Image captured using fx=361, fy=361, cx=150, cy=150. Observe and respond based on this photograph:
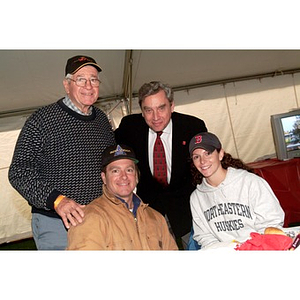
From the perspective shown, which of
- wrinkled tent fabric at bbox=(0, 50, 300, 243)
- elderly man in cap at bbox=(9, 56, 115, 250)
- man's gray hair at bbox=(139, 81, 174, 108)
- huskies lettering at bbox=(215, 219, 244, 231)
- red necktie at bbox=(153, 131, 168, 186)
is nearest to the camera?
elderly man in cap at bbox=(9, 56, 115, 250)

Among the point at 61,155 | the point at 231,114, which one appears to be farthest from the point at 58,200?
the point at 231,114

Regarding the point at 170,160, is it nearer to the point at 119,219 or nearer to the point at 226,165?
the point at 226,165

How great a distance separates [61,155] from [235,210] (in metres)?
0.76

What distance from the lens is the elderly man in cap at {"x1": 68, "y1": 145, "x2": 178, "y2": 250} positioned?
4.17 ft

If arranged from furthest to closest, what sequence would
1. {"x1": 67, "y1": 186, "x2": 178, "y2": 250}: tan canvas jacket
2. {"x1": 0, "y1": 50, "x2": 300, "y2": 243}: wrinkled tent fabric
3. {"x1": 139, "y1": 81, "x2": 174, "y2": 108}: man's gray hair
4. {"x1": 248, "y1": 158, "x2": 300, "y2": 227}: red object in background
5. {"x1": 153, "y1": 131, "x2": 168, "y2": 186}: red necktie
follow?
1. {"x1": 0, "y1": 50, "x2": 300, "y2": 243}: wrinkled tent fabric
2. {"x1": 248, "y1": 158, "x2": 300, "y2": 227}: red object in background
3. {"x1": 153, "y1": 131, "x2": 168, "y2": 186}: red necktie
4. {"x1": 139, "y1": 81, "x2": 174, "y2": 108}: man's gray hair
5. {"x1": 67, "y1": 186, "x2": 178, "y2": 250}: tan canvas jacket

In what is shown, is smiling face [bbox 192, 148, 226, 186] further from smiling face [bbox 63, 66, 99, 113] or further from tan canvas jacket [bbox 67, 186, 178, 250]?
smiling face [bbox 63, 66, 99, 113]

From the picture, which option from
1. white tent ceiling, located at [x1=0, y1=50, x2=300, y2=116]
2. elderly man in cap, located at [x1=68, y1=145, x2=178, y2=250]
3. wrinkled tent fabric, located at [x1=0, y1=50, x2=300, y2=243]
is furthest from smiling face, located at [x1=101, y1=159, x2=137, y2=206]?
wrinkled tent fabric, located at [x1=0, y1=50, x2=300, y2=243]

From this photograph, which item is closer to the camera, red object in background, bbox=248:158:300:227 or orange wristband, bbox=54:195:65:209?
orange wristband, bbox=54:195:65:209

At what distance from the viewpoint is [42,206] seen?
1352 mm

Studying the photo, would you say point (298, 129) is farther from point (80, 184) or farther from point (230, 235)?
point (80, 184)

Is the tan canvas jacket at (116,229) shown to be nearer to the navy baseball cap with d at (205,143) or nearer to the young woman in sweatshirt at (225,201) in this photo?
the young woman in sweatshirt at (225,201)

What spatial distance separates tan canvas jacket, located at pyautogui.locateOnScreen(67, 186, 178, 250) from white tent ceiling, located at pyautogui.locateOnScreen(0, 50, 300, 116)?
6.13 ft

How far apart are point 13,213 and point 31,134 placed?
3.25m
